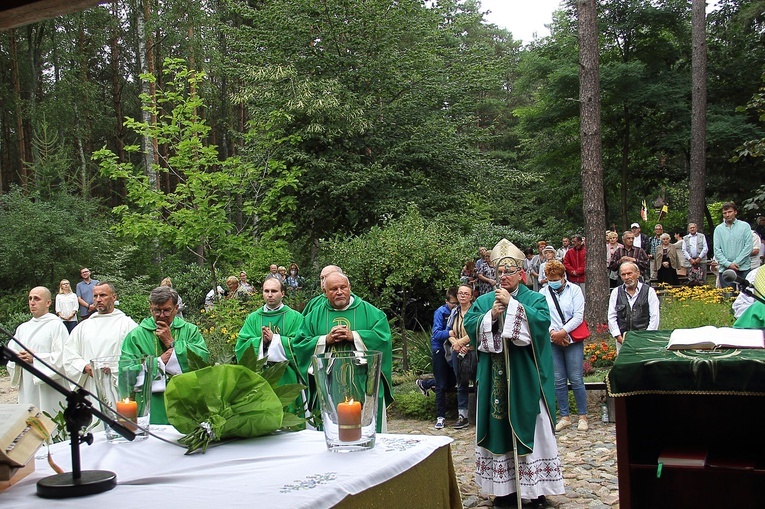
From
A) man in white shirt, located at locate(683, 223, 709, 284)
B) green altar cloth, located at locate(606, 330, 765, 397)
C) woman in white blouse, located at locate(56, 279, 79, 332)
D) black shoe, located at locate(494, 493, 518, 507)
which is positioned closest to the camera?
green altar cloth, located at locate(606, 330, 765, 397)

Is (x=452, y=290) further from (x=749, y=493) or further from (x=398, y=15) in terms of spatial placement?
(x=398, y=15)

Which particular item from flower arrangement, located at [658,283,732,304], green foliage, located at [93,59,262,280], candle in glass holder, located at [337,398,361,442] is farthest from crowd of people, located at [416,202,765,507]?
flower arrangement, located at [658,283,732,304]

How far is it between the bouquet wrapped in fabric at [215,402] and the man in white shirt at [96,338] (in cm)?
512

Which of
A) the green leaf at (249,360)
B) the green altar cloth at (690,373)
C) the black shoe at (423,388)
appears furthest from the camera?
the black shoe at (423,388)

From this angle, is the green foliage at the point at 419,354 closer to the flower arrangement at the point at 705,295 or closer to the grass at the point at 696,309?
the grass at the point at 696,309

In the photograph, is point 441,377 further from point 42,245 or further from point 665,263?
point 42,245

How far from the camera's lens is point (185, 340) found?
526 centimetres

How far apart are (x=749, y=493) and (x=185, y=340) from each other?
3520 millimetres

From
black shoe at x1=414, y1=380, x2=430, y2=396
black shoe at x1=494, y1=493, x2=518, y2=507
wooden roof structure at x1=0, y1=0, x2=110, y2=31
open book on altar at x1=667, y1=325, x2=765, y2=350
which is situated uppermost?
wooden roof structure at x1=0, y1=0, x2=110, y2=31

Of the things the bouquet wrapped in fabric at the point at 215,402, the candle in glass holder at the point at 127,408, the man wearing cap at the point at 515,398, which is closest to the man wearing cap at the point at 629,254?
the man wearing cap at the point at 515,398

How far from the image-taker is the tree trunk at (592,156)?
13258 mm

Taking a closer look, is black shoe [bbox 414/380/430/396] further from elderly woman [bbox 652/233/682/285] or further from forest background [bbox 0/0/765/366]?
elderly woman [bbox 652/233/682/285]

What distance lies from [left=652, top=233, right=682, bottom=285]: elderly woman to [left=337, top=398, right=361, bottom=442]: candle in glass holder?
18.2 meters

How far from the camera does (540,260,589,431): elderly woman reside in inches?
347
